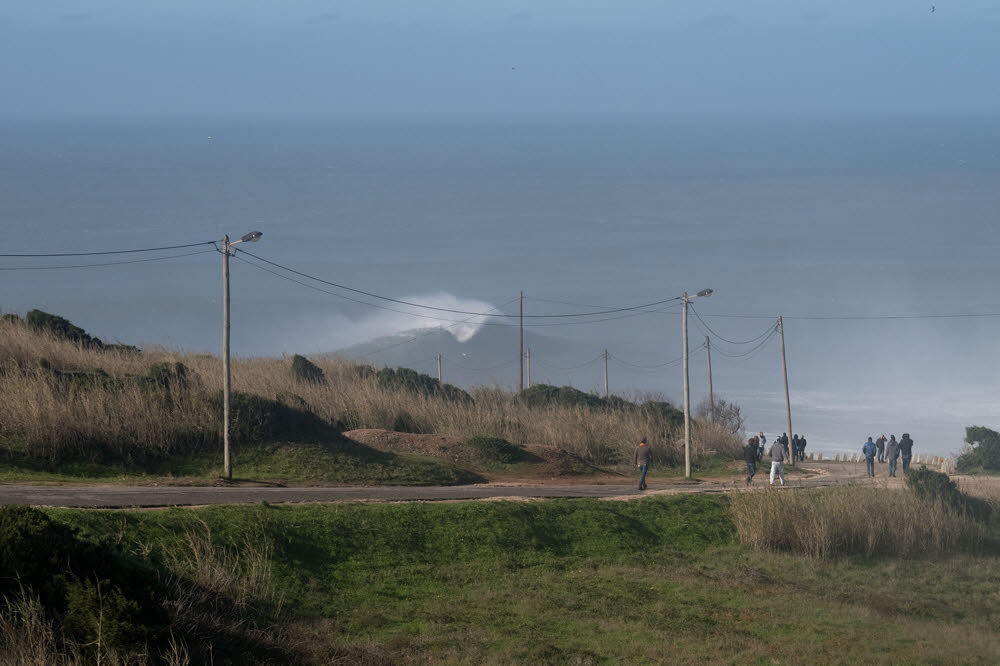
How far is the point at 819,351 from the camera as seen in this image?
12225 centimetres

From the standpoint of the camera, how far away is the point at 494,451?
3638 centimetres

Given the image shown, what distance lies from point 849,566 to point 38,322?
3189cm

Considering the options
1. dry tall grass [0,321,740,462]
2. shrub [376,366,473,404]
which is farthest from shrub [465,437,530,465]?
shrub [376,366,473,404]

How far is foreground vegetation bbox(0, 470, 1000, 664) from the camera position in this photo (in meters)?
13.3

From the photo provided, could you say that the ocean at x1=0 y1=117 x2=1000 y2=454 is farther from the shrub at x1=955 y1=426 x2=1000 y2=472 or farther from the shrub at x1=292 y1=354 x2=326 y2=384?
the shrub at x1=292 y1=354 x2=326 y2=384

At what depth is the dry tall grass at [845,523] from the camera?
989 inches

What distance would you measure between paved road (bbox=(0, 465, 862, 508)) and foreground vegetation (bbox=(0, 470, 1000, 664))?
2.67 m

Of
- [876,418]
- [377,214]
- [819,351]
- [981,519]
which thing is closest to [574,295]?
[819,351]

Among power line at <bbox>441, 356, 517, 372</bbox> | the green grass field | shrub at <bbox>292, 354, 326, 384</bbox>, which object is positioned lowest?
the green grass field

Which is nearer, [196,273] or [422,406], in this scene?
[422,406]

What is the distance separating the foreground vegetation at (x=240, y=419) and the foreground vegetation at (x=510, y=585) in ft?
26.3

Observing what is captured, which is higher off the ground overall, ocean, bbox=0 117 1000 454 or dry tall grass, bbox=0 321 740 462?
ocean, bbox=0 117 1000 454

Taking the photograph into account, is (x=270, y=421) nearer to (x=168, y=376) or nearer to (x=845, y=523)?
(x=168, y=376)

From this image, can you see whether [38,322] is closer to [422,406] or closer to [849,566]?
[422,406]
